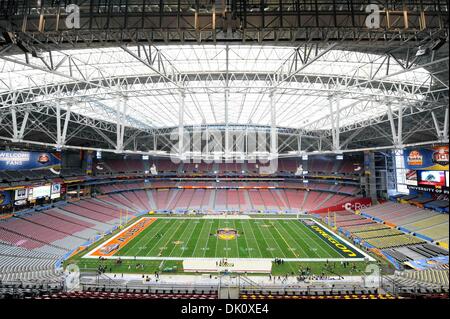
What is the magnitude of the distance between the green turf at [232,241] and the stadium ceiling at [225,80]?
10882mm

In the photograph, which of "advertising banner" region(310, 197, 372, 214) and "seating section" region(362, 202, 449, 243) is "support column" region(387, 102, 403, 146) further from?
"advertising banner" region(310, 197, 372, 214)

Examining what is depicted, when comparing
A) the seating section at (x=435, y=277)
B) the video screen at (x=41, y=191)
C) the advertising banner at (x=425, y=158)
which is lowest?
the seating section at (x=435, y=277)

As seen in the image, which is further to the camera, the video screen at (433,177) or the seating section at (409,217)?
the seating section at (409,217)

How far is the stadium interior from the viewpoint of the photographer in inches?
352

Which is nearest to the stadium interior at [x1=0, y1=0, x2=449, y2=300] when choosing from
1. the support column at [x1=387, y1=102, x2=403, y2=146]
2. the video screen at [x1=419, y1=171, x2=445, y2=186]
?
the video screen at [x1=419, y1=171, x2=445, y2=186]

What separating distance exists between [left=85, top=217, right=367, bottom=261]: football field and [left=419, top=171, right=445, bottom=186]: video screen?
56.8 ft

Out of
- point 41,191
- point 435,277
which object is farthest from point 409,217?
point 41,191

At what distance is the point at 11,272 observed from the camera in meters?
19.1

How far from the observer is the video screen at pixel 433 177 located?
417 inches

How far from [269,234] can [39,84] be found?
31092 mm

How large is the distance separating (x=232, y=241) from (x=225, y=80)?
19.2 m

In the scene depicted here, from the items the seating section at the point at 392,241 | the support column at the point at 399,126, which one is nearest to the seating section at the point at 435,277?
the seating section at the point at 392,241

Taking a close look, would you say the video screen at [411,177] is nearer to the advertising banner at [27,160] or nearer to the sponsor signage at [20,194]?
the sponsor signage at [20,194]
